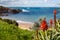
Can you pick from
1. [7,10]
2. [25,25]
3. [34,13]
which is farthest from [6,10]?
[34,13]

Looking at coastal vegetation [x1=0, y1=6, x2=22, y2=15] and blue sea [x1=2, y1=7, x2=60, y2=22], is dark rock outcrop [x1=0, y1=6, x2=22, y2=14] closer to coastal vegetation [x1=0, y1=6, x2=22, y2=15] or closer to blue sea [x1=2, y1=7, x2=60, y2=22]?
coastal vegetation [x1=0, y1=6, x2=22, y2=15]

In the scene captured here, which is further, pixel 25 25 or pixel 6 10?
pixel 6 10

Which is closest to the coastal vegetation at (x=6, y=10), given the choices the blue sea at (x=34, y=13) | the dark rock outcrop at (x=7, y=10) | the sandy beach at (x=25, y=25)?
the dark rock outcrop at (x=7, y=10)

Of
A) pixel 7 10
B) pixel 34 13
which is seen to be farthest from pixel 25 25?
pixel 7 10

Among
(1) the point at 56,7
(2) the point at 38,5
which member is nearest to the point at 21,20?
(2) the point at 38,5

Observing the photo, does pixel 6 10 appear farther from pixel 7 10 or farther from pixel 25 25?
pixel 25 25

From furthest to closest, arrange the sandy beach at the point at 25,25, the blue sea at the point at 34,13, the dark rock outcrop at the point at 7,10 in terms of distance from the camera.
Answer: the dark rock outcrop at the point at 7,10, the sandy beach at the point at 25,25, the blue sea at the point at 34,13

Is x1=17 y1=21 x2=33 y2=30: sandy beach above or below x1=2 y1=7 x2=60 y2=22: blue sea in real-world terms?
below

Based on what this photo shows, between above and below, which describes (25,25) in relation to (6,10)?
below

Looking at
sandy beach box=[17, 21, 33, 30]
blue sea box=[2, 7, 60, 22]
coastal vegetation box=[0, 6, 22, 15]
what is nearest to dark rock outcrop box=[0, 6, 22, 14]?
coastal vegetation box=[0, 6, 22, 15]

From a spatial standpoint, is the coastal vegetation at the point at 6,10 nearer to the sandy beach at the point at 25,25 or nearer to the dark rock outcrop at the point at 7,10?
the dark rock outcrop at the point at 7,10

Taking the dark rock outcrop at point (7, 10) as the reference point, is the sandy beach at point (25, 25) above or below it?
below

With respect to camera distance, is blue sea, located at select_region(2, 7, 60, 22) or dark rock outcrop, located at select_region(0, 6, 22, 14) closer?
blue sea, located at select_region(2, 7, 60, 22)

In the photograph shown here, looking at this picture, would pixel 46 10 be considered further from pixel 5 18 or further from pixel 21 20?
pixel 5 18
